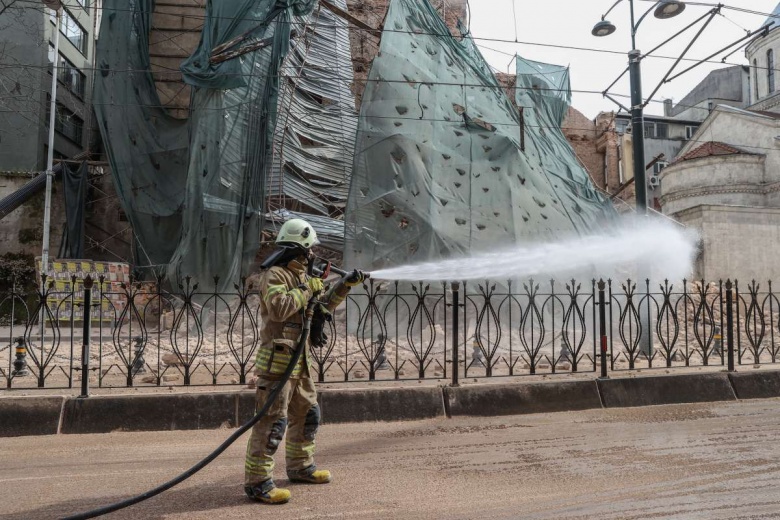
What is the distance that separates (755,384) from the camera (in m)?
8.55

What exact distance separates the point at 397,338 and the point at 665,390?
3.68 m

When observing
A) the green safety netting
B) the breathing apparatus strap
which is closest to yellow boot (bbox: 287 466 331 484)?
the breathing apparatus strap

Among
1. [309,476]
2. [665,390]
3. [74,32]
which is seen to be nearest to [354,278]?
[309,476]

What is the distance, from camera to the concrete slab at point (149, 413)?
21.8 ft

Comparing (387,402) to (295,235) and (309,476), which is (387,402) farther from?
(295,235)

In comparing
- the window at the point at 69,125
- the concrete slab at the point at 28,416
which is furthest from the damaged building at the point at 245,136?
the window at the point at 69,125

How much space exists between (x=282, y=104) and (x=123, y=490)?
42.9ft

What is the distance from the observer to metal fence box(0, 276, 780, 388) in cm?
779

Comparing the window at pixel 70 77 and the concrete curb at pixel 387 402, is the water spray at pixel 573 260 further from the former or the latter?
the window at pixel 70 77

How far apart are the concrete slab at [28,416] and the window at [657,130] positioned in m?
50.7

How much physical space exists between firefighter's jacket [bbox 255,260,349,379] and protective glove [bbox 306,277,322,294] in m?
0.04

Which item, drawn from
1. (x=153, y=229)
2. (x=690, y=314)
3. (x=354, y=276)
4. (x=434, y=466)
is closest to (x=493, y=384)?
(x=434, y=466)

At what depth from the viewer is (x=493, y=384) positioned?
24.8 feet

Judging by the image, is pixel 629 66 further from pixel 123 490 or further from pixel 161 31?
pixel 161 31
